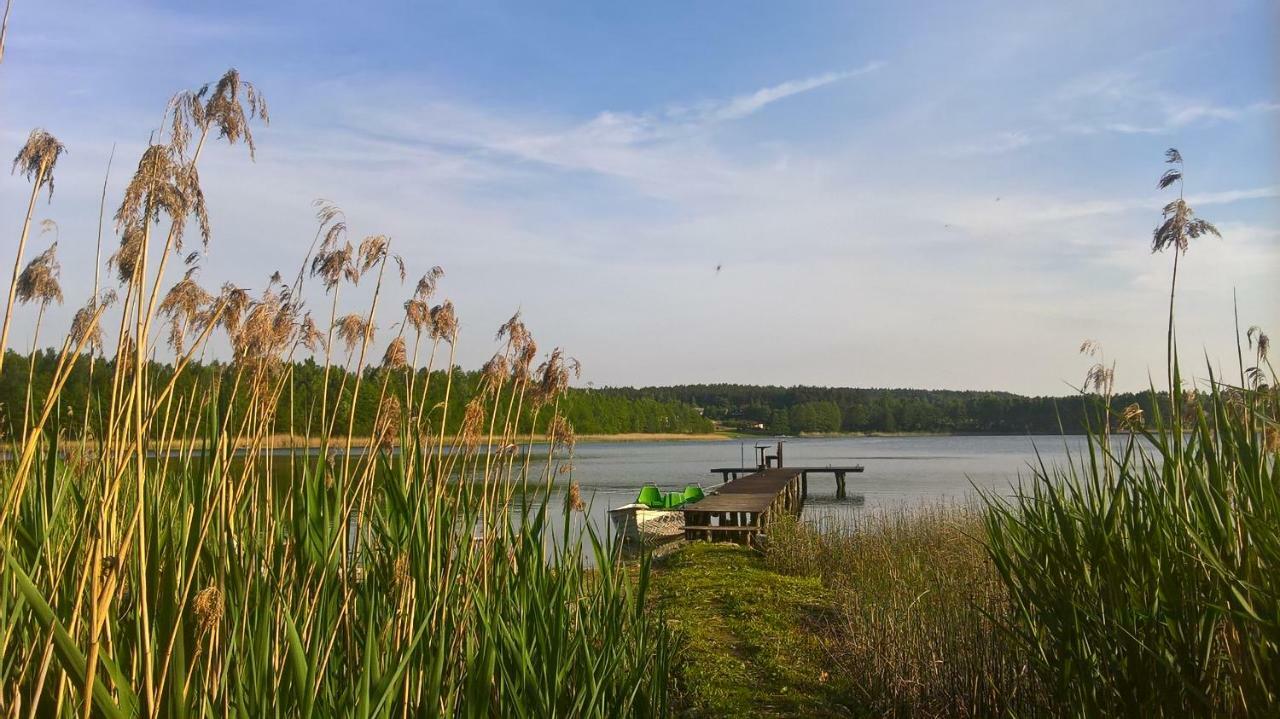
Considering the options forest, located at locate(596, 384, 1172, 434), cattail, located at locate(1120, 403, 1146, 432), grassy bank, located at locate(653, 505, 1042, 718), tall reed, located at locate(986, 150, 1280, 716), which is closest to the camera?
tall reed, located at locate(986, 150, 1280, 716)

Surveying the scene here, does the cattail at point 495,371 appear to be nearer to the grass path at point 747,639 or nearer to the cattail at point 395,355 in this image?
the cattail at point 395,355

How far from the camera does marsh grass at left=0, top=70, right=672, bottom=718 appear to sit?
1710 millimetres

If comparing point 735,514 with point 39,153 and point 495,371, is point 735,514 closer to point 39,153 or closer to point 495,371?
point 495,371

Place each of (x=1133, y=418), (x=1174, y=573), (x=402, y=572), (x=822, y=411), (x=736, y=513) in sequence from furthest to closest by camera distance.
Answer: (x=822, y=411) < (x=736, y=513) < (x=1133, y=418) < (x=1174, y=573) < (x=402, y=572)

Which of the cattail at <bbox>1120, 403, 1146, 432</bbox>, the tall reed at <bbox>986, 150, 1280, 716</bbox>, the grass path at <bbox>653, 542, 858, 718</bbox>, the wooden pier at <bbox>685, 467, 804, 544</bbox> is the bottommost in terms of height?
the grass path at <bbox>653, 542, 858, 718</bbox>

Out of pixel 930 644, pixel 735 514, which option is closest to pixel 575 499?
pixel 930 644

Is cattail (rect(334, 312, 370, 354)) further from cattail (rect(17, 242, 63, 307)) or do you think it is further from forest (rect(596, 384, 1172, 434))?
forest (rect(596, 384, 1172, 434))

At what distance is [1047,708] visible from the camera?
4238 millimetres

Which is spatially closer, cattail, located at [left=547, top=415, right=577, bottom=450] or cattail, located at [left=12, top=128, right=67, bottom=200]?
cattail, located at [left=12, top=128, right=67, bottom=200]

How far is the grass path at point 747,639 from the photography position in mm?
6311

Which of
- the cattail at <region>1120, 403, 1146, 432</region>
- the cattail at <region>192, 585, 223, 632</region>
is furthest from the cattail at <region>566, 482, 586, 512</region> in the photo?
the cattail at <region>1120, 403, 1146, 432</region>

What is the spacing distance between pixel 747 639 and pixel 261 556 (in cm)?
653

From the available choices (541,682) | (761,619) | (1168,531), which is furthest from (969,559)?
(541,682)

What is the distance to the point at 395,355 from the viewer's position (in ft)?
9.66
